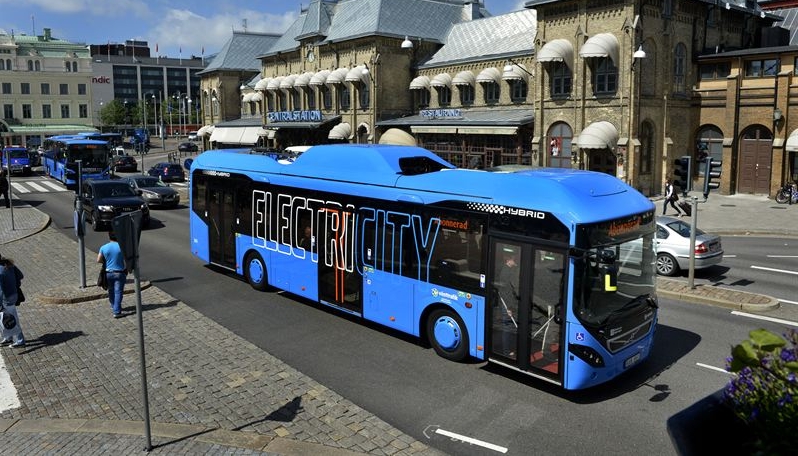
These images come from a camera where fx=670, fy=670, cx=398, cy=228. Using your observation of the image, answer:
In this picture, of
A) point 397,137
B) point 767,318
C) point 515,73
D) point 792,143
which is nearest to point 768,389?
point 767,318

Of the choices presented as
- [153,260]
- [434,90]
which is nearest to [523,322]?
[153,260]

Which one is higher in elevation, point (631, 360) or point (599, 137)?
point (599, 137)

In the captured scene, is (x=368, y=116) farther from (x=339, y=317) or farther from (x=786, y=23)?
(x=339, y=317)

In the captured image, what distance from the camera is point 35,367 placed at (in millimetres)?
10805

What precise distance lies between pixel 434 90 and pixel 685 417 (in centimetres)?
4635

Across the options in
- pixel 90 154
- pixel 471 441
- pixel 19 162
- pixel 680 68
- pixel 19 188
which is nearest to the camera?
Answer: pixel 471 441

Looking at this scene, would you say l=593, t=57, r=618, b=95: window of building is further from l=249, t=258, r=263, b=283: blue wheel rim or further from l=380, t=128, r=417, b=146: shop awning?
l=249, t=258, r=263, b=283: blue wheel rim

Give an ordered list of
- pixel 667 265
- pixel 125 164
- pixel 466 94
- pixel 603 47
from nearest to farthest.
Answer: pixel 667 265
pixel 603 47
pixel 466 94
pixel 125 164

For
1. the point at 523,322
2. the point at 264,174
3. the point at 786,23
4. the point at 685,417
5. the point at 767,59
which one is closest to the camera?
the point at 685,417

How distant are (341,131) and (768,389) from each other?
50355mm

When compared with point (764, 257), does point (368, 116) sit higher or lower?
higher

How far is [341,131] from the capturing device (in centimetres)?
5275

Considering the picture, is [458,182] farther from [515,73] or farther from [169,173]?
[169,173]

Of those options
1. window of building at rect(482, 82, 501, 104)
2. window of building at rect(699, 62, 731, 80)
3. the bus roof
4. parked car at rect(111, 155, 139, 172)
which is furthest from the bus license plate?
parked car at rect(111, 155, 139, 172)
